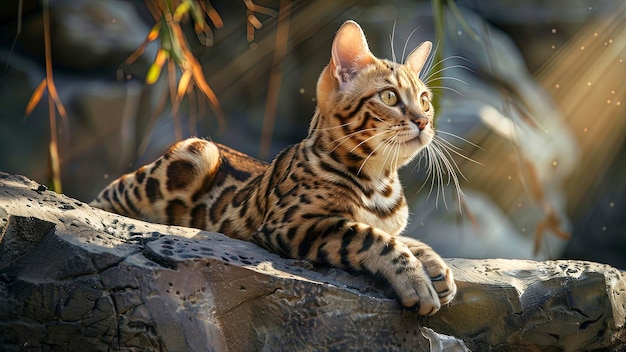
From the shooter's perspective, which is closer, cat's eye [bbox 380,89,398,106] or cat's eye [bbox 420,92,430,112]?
cat's eye [bbox 380,89,398,106]

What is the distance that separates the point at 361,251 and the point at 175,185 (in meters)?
1.60

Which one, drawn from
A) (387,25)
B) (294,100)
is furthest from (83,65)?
(387,25)

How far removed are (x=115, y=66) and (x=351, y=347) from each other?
14.6 ft

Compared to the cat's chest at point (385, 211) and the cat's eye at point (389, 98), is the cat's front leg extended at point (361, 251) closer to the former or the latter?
the cat's chest at point (385, 211)

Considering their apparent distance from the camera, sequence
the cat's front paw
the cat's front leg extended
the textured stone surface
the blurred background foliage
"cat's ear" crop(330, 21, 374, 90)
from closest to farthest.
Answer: the textured stone surface → the cat's front leg extended → the cat's front paw → "cat's ear" crop(330, 21, 374, 90) → the blurred background foliage

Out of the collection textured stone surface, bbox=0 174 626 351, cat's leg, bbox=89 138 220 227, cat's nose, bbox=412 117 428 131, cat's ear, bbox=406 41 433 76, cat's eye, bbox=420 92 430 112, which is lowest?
cat's leg, bbox=89 138 220 227

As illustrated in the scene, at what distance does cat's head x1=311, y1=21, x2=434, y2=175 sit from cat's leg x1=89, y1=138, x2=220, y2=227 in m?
0.85

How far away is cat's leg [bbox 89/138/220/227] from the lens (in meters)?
4.08

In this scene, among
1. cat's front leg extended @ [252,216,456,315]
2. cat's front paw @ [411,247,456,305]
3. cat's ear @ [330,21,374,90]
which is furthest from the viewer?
cat's ear @ [330,21,374,90]

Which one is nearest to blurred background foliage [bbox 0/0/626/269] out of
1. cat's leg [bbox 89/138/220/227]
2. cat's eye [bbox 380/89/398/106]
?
cat's leg [bbox 89/138/220/227]

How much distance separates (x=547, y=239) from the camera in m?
6.30

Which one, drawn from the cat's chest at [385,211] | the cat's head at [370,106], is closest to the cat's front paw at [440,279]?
the cat's chest at [385,211]

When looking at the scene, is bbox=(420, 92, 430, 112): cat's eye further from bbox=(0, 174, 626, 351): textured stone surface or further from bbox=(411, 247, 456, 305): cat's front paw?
bbox=(0, 174, 626, 351): textured stone surface

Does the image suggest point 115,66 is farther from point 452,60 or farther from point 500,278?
point 500,278
